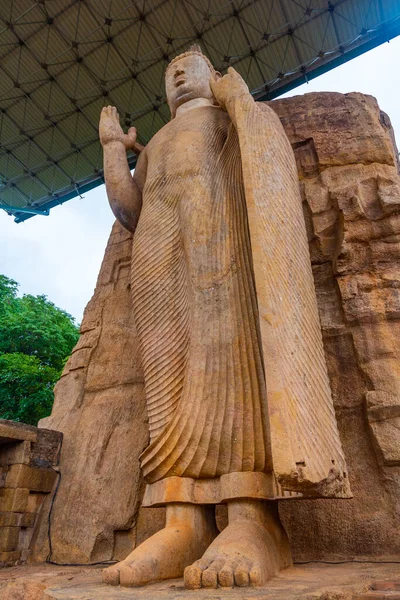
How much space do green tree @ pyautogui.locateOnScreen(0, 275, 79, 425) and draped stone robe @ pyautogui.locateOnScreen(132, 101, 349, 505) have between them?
386 inches

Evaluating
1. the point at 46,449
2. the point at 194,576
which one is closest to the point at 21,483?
the point at 46,449

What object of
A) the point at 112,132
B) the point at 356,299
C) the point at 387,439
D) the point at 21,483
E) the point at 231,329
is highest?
the point at 112,132

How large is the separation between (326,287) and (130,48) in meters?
7.52

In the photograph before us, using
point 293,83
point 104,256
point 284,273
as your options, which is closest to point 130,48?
point 293,83

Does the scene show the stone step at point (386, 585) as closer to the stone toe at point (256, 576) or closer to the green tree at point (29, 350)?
the stone toe at point (256, 576)

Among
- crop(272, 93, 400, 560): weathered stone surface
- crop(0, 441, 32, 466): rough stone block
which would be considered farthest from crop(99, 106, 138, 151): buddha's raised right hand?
crop(0, 441, 32, 466): rough stone block

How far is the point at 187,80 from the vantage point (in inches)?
189

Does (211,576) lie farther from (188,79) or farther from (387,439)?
(188,79)

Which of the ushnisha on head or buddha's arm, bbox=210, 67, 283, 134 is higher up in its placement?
the ushnisha on head

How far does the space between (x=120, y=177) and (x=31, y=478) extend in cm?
257

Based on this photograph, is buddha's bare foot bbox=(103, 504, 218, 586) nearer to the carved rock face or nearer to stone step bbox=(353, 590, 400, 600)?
stone step bbox=(353, 590, 400, 600)

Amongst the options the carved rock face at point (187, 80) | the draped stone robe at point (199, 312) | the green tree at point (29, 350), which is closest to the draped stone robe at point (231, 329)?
the draped stone robe at point (199, 312)

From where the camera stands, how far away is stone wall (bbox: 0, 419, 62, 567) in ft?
12.0

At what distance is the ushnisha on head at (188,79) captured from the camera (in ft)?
15.6
